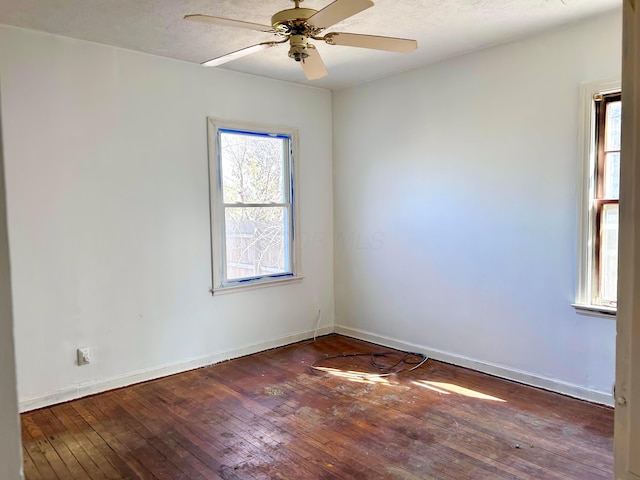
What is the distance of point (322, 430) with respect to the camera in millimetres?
2854

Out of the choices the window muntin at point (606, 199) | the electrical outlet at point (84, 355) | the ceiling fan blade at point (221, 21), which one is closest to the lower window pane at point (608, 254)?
the window muntin at point (606, 199)

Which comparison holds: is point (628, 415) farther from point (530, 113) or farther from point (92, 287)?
point (92, 287)

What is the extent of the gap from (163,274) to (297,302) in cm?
148

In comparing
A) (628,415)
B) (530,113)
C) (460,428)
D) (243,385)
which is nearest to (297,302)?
(243,385)

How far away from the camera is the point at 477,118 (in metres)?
3.73

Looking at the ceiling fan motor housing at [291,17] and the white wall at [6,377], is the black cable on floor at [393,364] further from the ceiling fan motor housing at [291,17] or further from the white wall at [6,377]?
the white wall at [6,377]

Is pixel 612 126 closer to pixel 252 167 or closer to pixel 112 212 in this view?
pixel 252 167

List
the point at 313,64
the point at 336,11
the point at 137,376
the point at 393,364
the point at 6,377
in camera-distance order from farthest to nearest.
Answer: the point at 393,364 → the point at 137,376 → the point at 313,64 → the point at 336,11 → the point at 6,377

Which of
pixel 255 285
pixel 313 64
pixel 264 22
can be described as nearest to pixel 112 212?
pixel 255 285

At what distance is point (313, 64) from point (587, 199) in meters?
2.03

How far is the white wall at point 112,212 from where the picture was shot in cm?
314

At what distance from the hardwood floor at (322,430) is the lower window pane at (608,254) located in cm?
77

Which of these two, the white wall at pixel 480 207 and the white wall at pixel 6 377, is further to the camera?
the white wall at pixel 480 207

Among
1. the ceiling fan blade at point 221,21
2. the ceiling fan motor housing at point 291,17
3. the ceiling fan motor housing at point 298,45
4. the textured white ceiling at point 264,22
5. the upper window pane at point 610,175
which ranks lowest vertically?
the upper window pane at point 610,175
